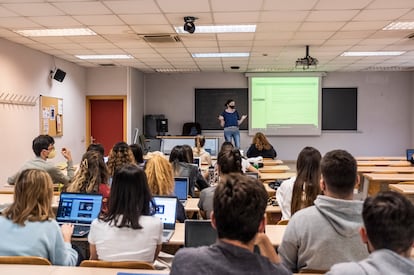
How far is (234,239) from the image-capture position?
4.14 feet

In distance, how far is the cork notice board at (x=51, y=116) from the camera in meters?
8.00

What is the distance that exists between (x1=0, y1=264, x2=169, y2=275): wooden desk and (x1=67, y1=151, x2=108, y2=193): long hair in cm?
132

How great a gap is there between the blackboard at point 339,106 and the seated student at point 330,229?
31.8ft

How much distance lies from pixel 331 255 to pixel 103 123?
960cm

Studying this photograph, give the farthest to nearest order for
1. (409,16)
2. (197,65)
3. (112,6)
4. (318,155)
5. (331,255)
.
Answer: (197,65) → (409,16) → (112,6) → (318,155) → (331,255)

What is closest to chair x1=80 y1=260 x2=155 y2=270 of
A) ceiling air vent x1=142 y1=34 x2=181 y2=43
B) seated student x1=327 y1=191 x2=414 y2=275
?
seated student x1=327 y1=191 x2=414 y2=275

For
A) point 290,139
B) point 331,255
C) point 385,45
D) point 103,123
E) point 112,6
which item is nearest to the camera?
point 331,255

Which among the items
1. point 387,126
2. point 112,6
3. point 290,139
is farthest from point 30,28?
point 387,126

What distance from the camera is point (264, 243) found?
144 cm

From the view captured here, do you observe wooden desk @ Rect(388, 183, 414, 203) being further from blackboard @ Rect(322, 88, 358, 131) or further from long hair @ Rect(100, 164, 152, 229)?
blackboard @ Rect(322, 88, 358, 131)

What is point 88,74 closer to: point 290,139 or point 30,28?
point 30,28

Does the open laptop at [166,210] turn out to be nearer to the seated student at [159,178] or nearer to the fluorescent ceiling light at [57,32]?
the seated student at [159,178]

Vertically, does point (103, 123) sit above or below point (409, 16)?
below

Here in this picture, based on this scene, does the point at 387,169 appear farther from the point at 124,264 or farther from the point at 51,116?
the point at 51,116
